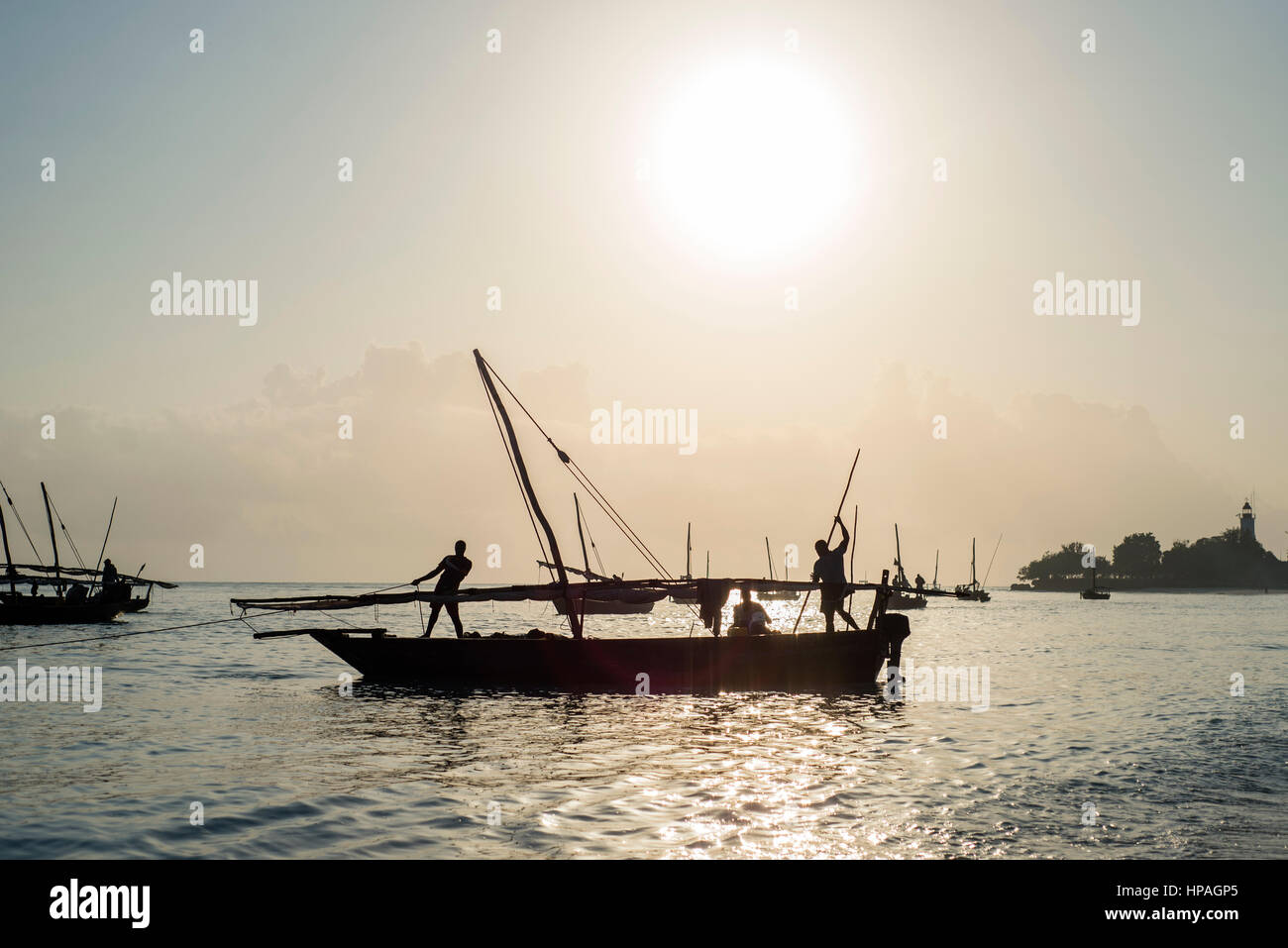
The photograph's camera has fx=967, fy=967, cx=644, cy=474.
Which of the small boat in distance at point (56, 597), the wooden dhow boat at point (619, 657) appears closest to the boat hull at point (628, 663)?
the wooden dhow boat at point (619, 657)

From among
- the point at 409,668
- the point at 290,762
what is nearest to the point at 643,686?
the point at 409,668

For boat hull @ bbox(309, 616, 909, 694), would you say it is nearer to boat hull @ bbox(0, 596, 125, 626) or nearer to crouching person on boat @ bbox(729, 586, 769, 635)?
crouching person on boat @ bbox(729, 586, 769, 635)

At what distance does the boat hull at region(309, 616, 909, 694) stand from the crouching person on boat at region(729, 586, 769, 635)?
1365 mm

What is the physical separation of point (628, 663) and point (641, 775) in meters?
11.8

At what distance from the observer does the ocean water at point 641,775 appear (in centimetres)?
1056

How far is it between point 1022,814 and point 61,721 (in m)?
18.6

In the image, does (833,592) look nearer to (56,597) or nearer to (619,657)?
(619,657)

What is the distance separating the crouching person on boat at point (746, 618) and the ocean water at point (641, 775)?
3433 mm

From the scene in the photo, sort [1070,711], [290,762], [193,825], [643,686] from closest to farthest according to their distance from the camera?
[193,825]
[290,762]
[1070,711]
[643,686]

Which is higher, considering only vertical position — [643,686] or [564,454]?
[564,454]

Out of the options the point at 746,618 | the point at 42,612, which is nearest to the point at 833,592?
the point at 746,618
